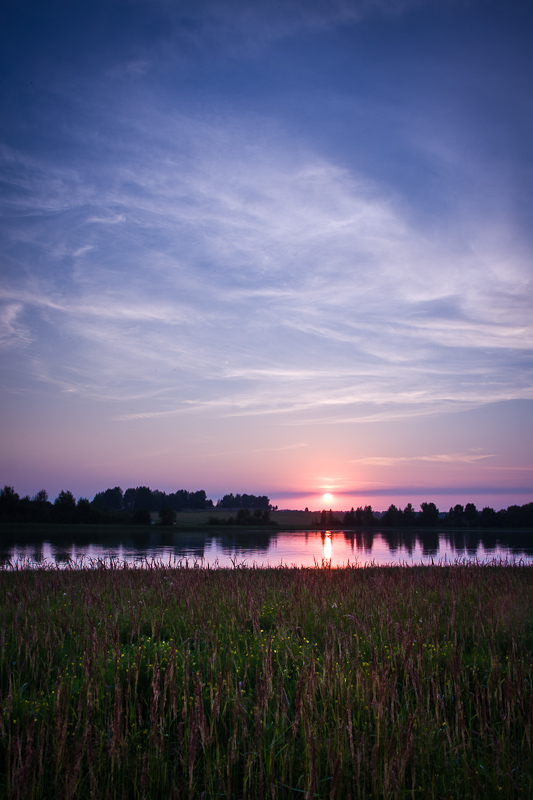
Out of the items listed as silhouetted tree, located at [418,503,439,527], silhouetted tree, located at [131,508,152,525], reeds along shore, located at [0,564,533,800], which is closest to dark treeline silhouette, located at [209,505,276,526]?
silhouetted tree, located at [131,508,152,525]

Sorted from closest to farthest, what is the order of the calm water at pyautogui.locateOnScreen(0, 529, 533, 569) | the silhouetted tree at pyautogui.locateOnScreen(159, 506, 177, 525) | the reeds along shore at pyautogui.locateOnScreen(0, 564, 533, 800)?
the reeds along shore at pyautogui.locateOnScreen(0, 564, 533, 800) → the calm water at pyautogui.locateOnScreen(0, 529, 533, 569) → the silhouetted tree at pyautogui.locateOnScreen(159, 506, 177, 525)

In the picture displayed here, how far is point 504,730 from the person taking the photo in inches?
142

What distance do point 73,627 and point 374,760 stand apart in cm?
530

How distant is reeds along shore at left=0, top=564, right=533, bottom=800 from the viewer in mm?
2926

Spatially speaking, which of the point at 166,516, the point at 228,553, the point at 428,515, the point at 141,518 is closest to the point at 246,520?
the point at 166,516

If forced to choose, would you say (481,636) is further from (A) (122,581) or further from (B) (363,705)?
(A) (122,581)

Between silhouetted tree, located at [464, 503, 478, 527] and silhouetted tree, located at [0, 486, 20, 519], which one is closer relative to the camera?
silhouetted tree, located at [0, 486, 20, 519]

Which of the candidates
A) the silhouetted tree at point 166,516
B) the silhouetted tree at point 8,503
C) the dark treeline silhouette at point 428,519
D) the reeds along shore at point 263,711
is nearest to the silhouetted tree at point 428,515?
the dark treeline silhouette at point 428,519

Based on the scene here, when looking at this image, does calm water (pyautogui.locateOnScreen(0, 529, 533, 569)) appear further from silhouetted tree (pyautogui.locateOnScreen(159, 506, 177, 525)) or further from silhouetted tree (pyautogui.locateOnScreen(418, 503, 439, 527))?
silhouetted tree (pyautogui.locateOnScreen(418, 503, 439, 527))

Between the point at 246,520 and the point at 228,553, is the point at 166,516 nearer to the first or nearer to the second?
the point at 246,520

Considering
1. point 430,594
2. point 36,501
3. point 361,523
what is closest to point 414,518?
point 361,523

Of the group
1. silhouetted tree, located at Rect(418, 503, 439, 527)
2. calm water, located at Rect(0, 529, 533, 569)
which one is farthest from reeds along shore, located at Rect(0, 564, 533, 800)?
silhouetted tree, located at Rect(418, 503, 439, 527)

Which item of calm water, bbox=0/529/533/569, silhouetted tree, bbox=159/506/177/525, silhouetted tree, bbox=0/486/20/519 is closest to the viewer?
calm water, bbox=0/529/533/569

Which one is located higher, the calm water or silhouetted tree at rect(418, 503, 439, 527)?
the calm water
